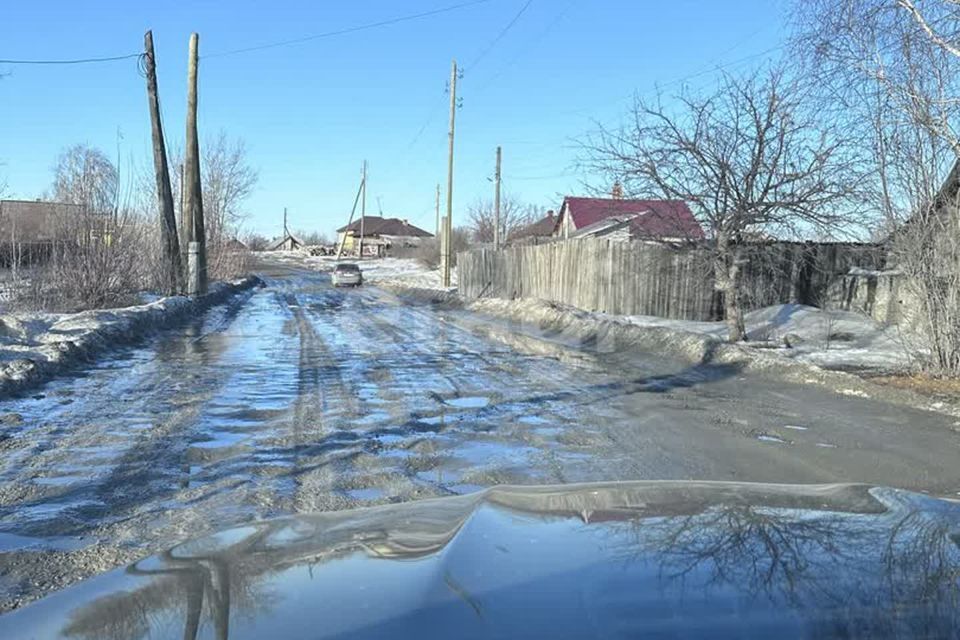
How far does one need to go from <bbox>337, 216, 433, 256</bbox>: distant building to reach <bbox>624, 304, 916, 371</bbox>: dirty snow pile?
102853 millimetres

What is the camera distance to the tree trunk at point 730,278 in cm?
1638

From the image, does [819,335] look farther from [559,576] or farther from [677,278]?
[559,576]

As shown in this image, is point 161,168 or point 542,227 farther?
point 542,227

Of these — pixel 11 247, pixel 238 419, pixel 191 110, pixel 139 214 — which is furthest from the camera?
pixel 191 110

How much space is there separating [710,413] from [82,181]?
53.4 ft

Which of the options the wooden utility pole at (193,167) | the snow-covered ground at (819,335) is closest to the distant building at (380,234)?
the wooden utility pole at (193,167)

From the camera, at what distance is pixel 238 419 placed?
28.1 feet

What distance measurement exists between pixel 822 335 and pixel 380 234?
117089mm

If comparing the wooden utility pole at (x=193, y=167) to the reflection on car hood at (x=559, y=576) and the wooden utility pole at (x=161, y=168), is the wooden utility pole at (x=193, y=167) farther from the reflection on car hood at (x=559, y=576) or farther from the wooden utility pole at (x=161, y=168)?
the reflection on car hood at (x=559, y=576)

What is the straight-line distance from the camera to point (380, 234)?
131875 millimetres

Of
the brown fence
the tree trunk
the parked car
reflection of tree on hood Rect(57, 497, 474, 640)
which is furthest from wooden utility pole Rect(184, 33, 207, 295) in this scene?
reflection of tree on hood Rect(57, 497, 474, 640)

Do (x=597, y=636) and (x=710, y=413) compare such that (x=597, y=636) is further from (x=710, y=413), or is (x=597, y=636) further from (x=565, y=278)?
(x=565, y=278)

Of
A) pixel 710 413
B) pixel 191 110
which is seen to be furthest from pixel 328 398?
pixel 191 110

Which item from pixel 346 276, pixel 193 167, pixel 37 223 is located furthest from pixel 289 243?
pixel 37 223
